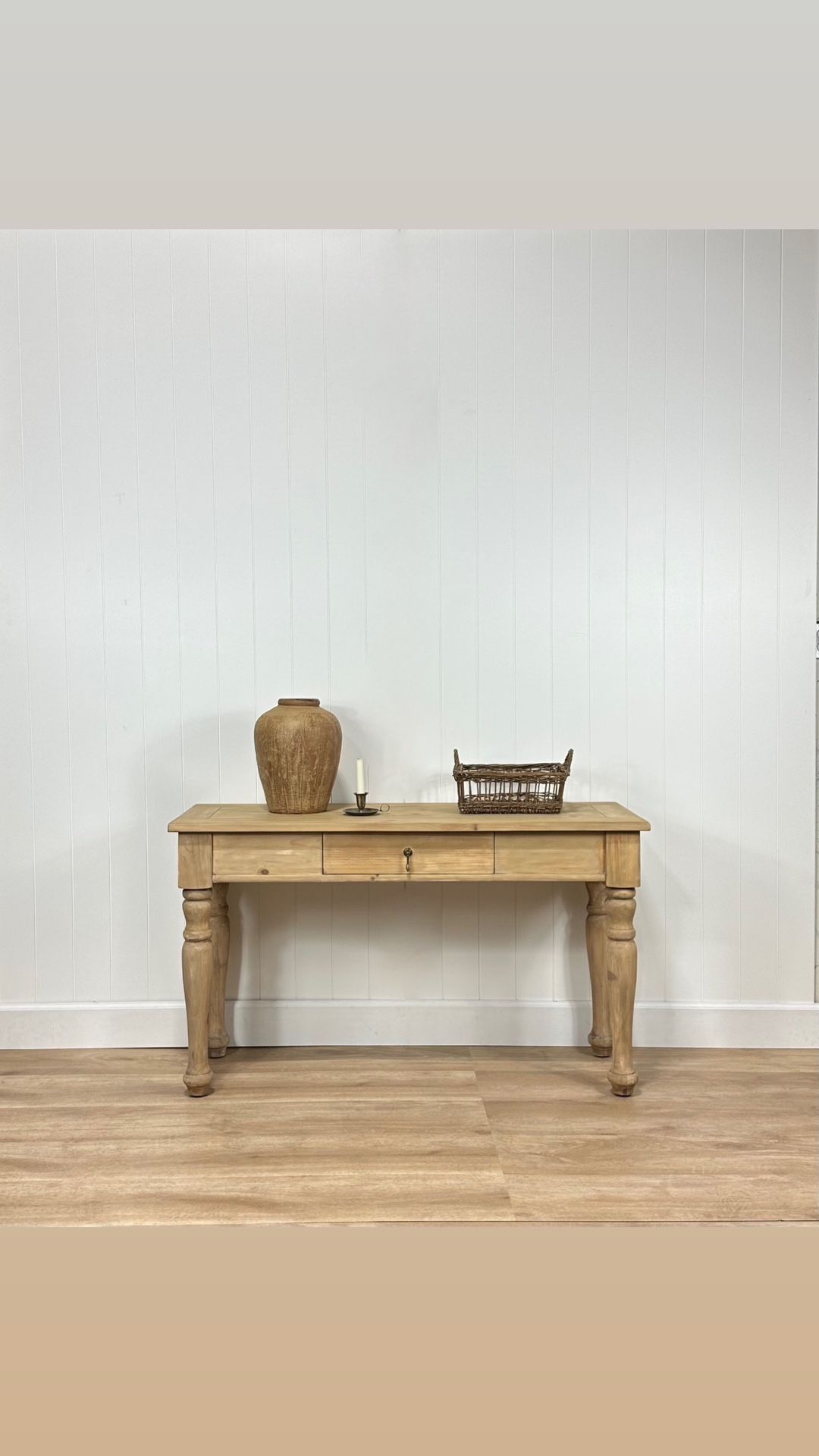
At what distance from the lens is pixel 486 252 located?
131 inches

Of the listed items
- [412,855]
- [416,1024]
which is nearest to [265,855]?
[412,855]

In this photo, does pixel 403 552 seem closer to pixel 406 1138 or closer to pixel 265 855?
pixel 265 855

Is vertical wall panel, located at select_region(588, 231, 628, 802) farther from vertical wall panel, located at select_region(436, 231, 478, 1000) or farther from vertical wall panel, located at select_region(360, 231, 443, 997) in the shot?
vertical wall panel, located at select_region(360, 231, 443, 997)

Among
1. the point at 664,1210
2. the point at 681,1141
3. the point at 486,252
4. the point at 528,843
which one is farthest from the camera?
the point at 486,252

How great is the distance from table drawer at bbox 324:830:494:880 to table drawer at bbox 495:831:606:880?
0.05 meters

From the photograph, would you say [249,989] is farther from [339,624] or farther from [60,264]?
[60,264]

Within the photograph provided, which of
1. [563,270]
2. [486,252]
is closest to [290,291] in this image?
[486,252]

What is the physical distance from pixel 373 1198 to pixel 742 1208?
810 mm

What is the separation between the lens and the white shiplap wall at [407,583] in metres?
3.34

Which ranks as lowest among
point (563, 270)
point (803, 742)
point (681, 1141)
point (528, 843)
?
point (681, 1141)

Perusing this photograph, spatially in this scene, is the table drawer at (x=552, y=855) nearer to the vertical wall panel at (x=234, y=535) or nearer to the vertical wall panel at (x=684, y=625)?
the vertical wall panel at (x=684, y=625)

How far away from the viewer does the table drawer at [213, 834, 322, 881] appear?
2898mm

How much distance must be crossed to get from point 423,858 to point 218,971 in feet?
2.64

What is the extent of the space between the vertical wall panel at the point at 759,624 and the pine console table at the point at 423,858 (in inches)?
26.6
